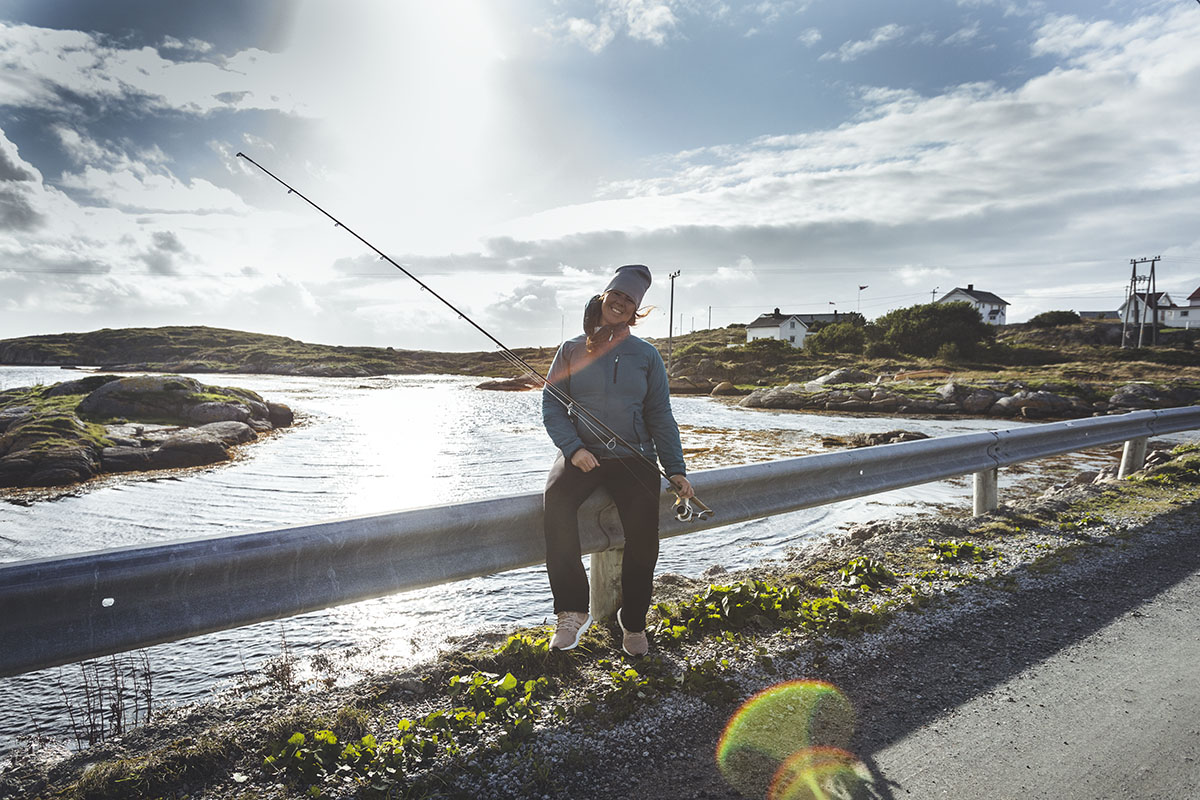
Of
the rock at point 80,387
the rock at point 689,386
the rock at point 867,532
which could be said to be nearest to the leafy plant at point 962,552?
the rock at point 867,532

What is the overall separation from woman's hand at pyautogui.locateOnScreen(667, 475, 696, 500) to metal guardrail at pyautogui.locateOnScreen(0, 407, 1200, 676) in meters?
0.29

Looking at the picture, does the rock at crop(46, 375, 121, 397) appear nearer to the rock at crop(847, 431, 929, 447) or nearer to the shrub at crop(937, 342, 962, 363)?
the rock at crop(847, 431, 929, 447)

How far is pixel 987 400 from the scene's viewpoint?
95.0 ft

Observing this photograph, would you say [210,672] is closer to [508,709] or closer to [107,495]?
[508,709]

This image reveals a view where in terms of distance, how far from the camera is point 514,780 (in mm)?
2139

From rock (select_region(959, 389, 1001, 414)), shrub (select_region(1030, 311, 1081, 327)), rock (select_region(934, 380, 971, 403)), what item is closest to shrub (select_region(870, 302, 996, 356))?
shrub (select_region(1030, 311, 1081, 327))

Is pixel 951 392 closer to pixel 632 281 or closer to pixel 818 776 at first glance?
pixel 632 281

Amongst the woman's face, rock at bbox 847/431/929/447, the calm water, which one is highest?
the woman's face

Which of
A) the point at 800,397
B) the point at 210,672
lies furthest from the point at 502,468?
the point at 800,397

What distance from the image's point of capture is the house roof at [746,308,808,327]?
101750 millimetres

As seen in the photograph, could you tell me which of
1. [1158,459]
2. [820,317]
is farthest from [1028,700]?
[820,317]

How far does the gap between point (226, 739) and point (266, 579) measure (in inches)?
22.0

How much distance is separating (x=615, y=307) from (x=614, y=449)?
2.41 feet

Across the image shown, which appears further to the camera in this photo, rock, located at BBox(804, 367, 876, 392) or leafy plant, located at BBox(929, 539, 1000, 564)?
rock, located at BBox(804, 367, 876, 392)
